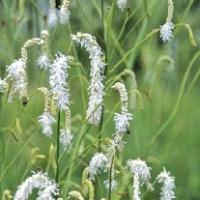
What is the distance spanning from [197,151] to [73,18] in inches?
63.1

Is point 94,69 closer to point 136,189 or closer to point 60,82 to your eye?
point 60,82

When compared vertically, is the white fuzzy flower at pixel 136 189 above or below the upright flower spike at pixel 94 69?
below

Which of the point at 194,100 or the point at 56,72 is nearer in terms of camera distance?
the point at 56,72

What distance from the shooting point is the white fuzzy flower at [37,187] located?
1873mm

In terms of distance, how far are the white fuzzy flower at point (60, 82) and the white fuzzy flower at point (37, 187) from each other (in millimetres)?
174

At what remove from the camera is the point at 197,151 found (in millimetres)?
3938

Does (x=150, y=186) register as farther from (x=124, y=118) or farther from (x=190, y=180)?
(x=190, y=180)

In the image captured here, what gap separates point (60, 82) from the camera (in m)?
1.88

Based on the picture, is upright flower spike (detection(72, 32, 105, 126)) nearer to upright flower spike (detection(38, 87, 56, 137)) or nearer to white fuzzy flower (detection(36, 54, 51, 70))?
upright flower spike (detection(38, 87, 56, 137))

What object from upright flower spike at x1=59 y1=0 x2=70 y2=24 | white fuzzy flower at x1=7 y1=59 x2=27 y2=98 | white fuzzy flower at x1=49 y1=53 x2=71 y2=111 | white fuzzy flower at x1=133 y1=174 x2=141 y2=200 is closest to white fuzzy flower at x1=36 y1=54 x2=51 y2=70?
upright flower spike at x1=59 y1=0 x2=70 y2=24

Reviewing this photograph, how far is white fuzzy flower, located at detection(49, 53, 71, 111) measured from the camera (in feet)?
6.17

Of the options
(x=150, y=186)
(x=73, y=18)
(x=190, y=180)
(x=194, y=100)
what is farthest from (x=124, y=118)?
(x=73, y=18)

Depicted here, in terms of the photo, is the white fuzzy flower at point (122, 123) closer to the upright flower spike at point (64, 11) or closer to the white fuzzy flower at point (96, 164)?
the white fuzzy flower at point (96, 164)

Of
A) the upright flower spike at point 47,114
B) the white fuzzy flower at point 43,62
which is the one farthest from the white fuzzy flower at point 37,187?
the white fuzzy flower at point 43,62
